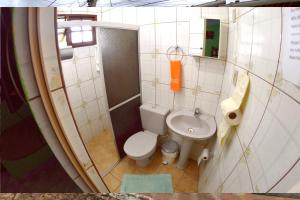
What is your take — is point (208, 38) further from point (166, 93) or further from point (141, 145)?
point (141, 145)

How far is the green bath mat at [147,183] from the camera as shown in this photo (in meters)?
0.55

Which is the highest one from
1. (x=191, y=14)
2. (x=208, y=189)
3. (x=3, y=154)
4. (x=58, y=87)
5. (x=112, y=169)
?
(x=191, y=14)

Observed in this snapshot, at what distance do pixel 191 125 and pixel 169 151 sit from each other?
16cm

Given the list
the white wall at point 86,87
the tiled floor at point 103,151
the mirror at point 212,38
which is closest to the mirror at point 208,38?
the mirror at point 212,38

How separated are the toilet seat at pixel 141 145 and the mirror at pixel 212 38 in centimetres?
39

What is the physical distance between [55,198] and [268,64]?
88cm

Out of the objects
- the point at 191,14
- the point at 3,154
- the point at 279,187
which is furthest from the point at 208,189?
the point at 3,154

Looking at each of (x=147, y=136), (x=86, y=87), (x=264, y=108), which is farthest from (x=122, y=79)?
(x=264, y=108)

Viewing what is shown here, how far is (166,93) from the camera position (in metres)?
0.55

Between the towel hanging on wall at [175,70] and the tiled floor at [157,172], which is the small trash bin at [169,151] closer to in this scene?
the tiled floor at [157,172]

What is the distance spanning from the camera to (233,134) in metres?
0.55

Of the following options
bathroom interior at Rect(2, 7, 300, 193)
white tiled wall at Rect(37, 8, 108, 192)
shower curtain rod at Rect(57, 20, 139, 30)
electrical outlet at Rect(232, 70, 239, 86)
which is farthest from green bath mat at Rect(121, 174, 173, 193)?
shower curtain rod at Rect(57, 20, 139, 30)

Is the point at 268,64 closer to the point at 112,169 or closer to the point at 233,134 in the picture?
the point at 233,134

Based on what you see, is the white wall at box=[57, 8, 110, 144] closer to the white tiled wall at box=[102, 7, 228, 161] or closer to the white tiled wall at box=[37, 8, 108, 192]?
the white tiled wall at box=[37, 8, 108, 192]
